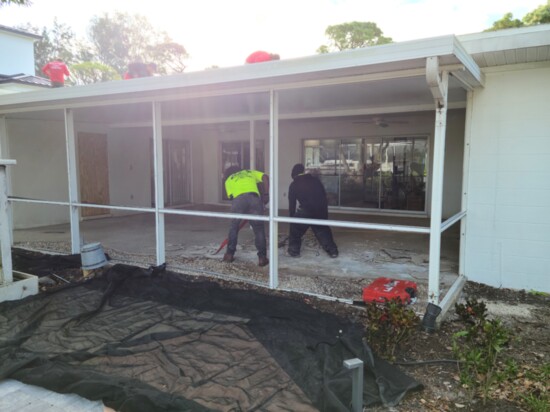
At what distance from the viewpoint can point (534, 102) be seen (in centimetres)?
471

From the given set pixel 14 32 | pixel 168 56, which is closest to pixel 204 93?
pixel 14 32

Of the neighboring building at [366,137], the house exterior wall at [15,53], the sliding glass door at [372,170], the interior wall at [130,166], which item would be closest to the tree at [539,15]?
the sliding glass door at [372,170]

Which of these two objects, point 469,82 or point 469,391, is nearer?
point 469,391

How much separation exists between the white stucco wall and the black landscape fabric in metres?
2.46

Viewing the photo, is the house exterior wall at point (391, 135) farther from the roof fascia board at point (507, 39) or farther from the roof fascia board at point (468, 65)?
the roof fascia board at point (507, 39)

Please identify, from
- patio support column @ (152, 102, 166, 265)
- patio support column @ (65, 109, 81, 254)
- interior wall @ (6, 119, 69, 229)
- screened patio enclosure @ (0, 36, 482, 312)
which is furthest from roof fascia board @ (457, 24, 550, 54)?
interior wall @ (6, 119, 69, 229)

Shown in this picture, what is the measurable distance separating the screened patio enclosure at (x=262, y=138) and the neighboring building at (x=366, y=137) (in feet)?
0.08

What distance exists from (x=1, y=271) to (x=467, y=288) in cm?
547

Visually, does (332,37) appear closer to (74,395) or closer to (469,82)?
(469,82)

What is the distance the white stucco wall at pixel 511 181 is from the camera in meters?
4.72

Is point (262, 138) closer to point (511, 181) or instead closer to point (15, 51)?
point (511, 181)

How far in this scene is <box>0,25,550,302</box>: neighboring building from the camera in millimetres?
4039

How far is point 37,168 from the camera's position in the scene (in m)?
9.41

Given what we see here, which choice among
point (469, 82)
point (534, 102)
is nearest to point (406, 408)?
point (469, 82)
